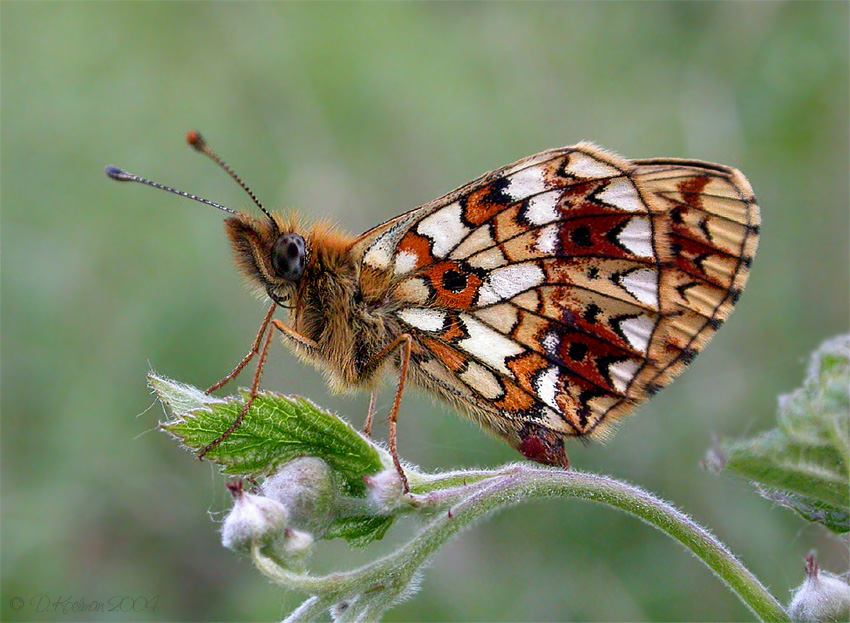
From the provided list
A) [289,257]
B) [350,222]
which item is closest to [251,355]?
[289,257]

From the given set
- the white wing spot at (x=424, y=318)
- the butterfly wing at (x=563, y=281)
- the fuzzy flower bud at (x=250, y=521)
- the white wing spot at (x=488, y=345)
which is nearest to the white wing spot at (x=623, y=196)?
the butterfly wing at (x=563, y=281)

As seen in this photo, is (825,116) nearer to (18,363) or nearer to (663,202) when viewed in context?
(663,202)

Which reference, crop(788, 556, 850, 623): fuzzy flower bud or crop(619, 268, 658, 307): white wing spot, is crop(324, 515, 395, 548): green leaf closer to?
crop(788, 556, 850, 623): fuzzy flower bud

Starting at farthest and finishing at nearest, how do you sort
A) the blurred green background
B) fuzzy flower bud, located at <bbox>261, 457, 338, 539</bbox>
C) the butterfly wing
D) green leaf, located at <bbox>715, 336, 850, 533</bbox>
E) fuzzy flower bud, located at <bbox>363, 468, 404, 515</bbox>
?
the blurred green background → the butterfly wing → fuzzy flower bud, located at <bbox>363, 468, 404, 515</bbox> → fuzzy flower bud, located at <bbox>261, 457, 338, 539</bbox> → green leaf, located at <bbox>715, 336, 850, 533</bbox>

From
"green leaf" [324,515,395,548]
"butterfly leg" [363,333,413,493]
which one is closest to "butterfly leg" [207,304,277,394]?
"butterfly leg" [363,333,413,493]

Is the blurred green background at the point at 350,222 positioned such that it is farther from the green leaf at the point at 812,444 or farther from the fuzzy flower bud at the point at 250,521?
the green leaf at the point at 812,444

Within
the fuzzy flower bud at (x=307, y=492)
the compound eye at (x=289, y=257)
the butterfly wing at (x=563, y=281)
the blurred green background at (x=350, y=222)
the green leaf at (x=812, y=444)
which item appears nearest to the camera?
the green leaf at (x=812, y=444)

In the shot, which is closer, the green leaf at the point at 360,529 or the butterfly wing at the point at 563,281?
the green leaf at the point at 360,529
